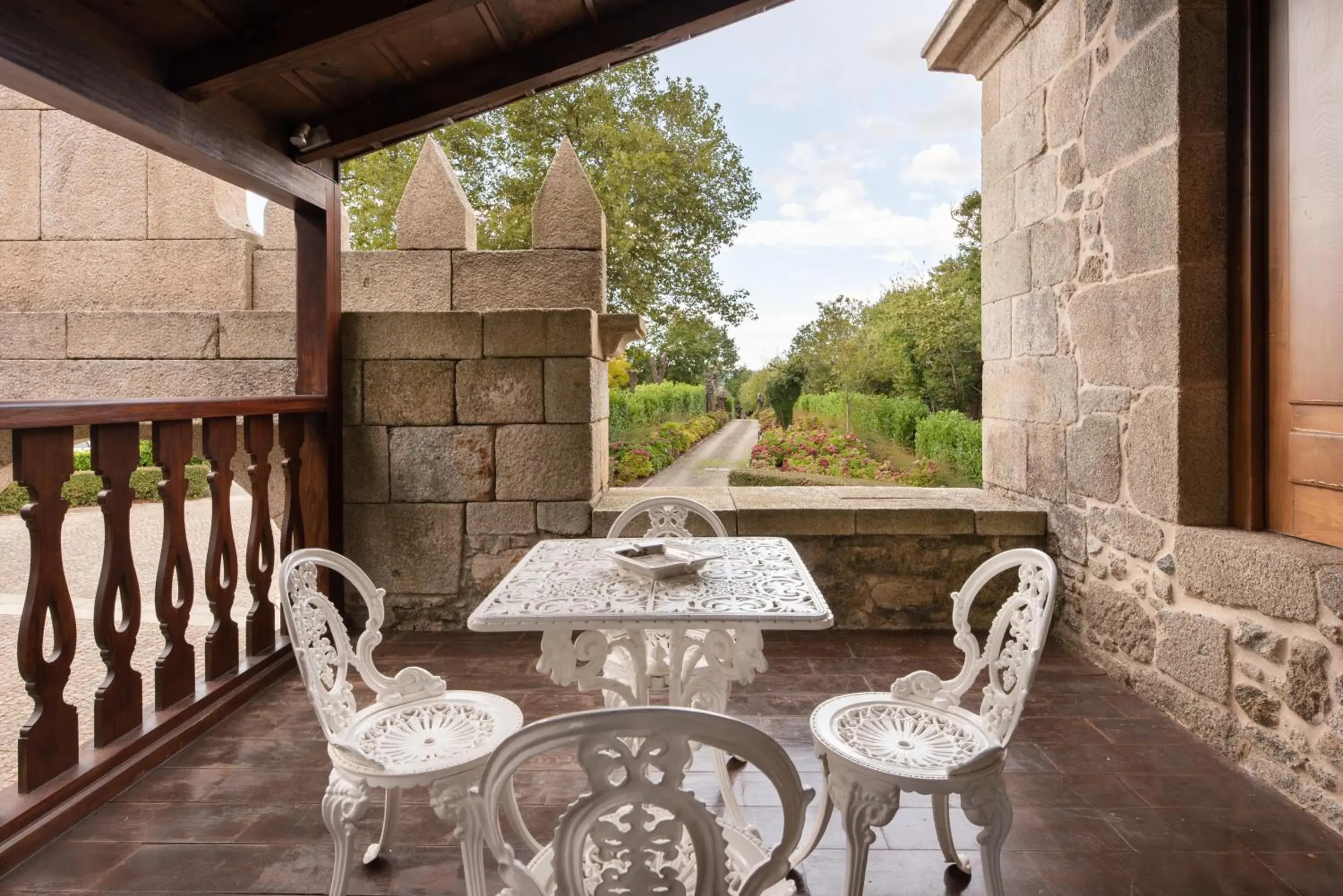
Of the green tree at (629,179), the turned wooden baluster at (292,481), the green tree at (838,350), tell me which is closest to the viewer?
the turned wooden baluster at (292,481)

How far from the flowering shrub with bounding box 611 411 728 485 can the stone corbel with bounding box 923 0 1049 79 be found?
3.25m

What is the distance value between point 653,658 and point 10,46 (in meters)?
2.26

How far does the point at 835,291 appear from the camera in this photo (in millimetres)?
10008

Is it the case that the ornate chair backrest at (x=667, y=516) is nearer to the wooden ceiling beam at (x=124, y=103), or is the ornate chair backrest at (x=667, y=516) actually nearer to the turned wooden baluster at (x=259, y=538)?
the turned wooden baluster at (x=259, y=538)

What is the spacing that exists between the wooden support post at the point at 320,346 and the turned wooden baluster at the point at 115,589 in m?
1.09

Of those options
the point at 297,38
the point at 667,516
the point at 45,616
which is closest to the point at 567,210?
the point at 297,38

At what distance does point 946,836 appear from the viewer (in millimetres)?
1854

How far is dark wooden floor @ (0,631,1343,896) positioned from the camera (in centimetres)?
181

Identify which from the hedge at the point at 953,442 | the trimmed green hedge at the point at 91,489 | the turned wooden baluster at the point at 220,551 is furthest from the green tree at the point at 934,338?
the trimmed green hedge at the point at 91,489

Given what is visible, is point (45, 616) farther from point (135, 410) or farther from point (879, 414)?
point (879, 414)

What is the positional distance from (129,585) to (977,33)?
14.8 ft

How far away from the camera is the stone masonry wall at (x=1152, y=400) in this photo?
2.23m

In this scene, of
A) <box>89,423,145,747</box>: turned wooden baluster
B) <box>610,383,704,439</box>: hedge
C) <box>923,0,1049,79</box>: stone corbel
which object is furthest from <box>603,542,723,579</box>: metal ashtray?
<box>610,383,704,439</box>: hedge

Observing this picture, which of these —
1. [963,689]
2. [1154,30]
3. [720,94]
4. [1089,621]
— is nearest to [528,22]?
[1154,30]
